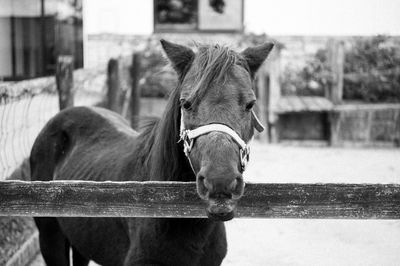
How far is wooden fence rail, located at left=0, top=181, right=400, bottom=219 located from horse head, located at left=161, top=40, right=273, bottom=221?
16 cm

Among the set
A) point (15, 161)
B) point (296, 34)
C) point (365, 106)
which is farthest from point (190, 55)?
point (296, 34)

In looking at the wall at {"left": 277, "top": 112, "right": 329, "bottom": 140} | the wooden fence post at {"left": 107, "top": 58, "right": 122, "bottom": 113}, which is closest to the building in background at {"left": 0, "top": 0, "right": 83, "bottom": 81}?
the wooden fence post at {"left": 107, "top": 58, "right": 122, "bottom": 113}

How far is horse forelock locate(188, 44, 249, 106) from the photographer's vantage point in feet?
8.03

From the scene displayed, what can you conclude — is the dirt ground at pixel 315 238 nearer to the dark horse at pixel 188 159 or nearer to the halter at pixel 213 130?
the dark horse at pixel 188 159

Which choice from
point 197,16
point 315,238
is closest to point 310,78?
point 197,16

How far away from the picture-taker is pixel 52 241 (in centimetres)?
405

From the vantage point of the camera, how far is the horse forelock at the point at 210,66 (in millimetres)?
2447

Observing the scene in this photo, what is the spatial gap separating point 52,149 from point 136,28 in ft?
37.6

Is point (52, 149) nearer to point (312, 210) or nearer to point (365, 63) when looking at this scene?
point (312, 210)

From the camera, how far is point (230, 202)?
217 centimetres

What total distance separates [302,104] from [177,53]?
29.2 feet

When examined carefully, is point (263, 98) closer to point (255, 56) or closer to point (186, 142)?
point (255, 56)

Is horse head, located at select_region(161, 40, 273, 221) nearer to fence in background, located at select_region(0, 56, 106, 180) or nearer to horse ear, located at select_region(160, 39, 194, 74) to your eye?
horse ear, located at select_region(160, 39, 194, 74)

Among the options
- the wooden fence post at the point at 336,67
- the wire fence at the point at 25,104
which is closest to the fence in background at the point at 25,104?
the wire fence at the point at 25,104
